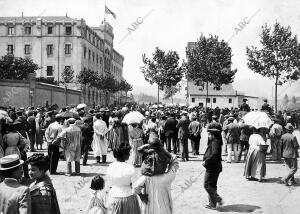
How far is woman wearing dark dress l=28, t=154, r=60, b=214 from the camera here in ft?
13.2

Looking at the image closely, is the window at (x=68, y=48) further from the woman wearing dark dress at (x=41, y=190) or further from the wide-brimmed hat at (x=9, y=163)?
the wide-brimmed hat at (x=9, y=163)

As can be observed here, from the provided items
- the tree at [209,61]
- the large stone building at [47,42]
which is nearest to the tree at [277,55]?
the tree at [209,61]

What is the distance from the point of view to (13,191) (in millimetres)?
3719

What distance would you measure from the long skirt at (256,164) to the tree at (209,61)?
29.5 metres

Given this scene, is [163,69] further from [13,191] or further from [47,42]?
[13,191]

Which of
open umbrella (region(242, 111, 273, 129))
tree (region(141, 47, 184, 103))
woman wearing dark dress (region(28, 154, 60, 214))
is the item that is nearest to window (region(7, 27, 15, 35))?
tree (region(141, 47, 184, 103))

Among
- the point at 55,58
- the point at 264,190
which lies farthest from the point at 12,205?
the point at 55,58

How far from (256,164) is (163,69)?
→ 111 ft

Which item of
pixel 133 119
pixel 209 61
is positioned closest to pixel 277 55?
pixel 209 61

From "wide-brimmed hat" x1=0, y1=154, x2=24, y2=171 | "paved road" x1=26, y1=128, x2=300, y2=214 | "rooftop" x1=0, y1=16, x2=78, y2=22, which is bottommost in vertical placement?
"paved road" x1=26, y1=128, x2=300, y2=214

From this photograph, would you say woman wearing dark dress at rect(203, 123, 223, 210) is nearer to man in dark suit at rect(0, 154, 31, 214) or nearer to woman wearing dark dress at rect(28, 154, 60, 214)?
woman wearing dark dress at rect(28, 154, 60, 214)

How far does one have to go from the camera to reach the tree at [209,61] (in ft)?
131

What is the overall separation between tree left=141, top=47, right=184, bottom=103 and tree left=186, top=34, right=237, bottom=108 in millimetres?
1926

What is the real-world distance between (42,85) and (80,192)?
2812 centimetres
